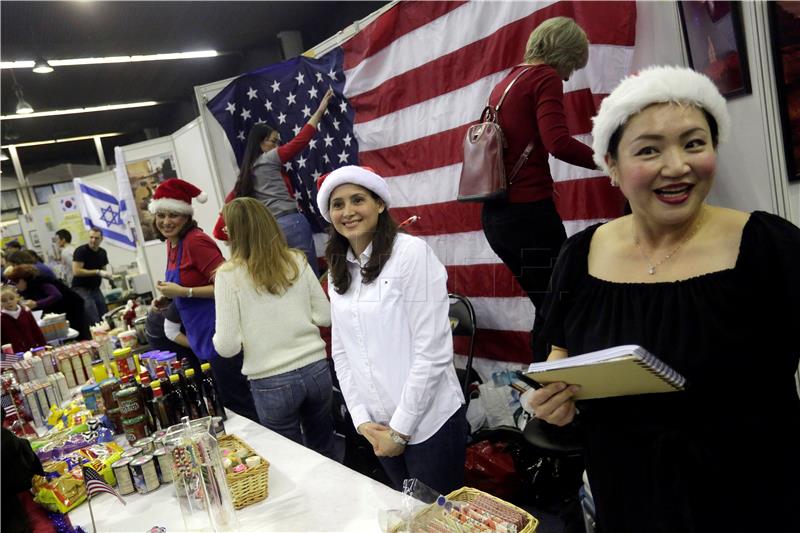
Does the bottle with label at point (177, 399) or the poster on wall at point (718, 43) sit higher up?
the poster on wall at point (718, 43)

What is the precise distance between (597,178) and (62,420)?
2731 mm

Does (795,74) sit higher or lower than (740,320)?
higher

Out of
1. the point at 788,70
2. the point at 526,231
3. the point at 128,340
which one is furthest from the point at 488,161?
the point at 128,340

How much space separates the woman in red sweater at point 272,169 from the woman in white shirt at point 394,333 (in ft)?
6.45

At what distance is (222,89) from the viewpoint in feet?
13.9

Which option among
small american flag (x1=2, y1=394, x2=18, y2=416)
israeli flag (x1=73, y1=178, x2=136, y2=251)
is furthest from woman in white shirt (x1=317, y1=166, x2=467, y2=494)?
israeli flag (x1=73, y1=178, x2=136, y2=251)

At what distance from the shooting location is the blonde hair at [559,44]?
193 centimetres

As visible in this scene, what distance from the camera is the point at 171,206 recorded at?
2900mm

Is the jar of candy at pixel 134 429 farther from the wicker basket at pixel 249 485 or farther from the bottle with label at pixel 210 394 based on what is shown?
the wicker basket at pixel 249 485

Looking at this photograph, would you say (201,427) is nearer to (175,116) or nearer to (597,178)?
(597,178)

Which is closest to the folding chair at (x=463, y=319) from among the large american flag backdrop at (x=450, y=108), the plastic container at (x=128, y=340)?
the large american flag backdrop at (x=450, y=108)

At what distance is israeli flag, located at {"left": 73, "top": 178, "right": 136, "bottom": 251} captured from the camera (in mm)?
7723

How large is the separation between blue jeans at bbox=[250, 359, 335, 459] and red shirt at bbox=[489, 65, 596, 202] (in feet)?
3.82

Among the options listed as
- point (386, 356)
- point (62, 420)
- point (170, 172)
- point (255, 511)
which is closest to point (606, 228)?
point (386, 356)
